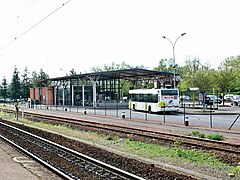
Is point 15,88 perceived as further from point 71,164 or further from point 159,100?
point 71,164

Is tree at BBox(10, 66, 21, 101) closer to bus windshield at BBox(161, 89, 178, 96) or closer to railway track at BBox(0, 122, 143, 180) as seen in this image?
bus windshield at BBox(161, 89, 178, 96)

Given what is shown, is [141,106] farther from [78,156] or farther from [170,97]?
[78,156]

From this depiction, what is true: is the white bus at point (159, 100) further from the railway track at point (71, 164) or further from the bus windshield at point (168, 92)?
the railway track at point (71, 164)

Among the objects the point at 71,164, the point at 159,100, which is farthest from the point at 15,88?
the point at 71,164

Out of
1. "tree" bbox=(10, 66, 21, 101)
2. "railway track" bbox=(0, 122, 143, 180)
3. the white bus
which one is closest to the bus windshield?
the white bus

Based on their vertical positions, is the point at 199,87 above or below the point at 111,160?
above

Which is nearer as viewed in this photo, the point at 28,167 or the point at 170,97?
the point at 28,167

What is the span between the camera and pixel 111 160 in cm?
1424

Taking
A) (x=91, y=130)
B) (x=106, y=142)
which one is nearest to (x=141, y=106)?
(x=91, y=130)

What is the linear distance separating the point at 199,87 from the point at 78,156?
38.7 m

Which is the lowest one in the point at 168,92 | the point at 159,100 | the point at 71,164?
the point at 71,164

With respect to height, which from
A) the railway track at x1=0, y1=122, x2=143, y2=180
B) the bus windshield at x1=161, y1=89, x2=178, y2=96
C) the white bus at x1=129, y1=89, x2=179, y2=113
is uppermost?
the bus windshield at x1=161, y1=89, x2=178, y2=96

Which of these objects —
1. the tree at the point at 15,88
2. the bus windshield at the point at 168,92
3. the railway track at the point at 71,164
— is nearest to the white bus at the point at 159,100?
the bus windshield at the point at 168,92

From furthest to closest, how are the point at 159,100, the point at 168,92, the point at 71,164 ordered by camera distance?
the point at 168,92 → the point at 159,100 → the point at 71,164
